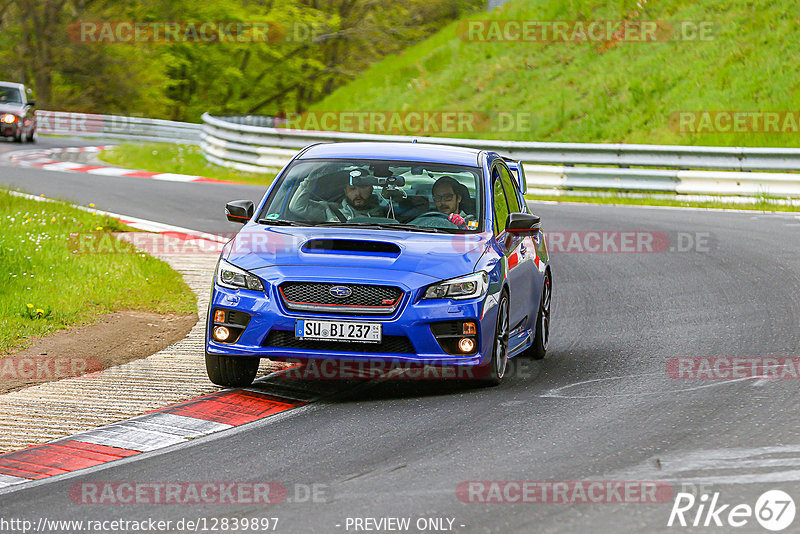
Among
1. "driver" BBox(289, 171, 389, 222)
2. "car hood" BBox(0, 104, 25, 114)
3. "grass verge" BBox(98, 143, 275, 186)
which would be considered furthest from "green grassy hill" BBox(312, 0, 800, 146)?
"driver" BBox(289, 171, 389, 222)

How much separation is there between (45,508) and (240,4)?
5491cm

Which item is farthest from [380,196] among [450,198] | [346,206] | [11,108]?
[11,108]

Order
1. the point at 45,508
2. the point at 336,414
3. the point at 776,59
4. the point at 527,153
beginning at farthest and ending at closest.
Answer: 1. the point at 776,59
2. the point at 527,153
3. the point at 336,414
4. the point at 45,508

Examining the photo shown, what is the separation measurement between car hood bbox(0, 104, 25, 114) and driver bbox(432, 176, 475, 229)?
96.5 ft

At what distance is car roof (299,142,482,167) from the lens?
31.3 feet

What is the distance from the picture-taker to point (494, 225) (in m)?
9.20

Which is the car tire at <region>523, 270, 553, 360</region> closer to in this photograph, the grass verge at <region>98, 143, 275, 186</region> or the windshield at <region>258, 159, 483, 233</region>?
the windshield at <region>258, 159, 483, 233</region>

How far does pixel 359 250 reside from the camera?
845cm

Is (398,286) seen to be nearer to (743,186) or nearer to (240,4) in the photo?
(743,186)

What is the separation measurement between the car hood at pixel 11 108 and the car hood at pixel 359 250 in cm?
2934

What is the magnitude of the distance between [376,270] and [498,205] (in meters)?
1.77

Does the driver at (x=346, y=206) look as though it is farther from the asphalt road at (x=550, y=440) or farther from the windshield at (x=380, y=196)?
the asphalt road at (x=550, y=440)

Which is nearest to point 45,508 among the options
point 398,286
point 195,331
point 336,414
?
point 336,414

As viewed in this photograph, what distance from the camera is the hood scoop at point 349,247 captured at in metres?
8.41
